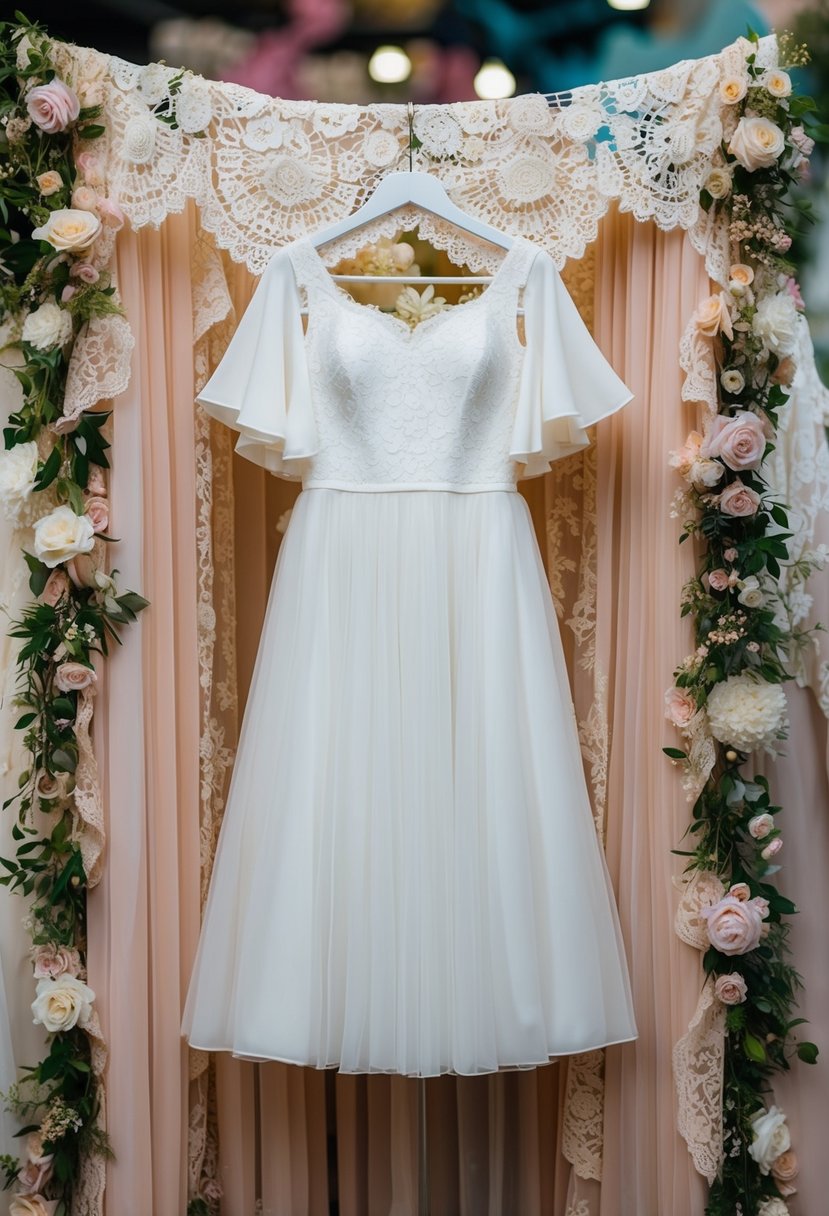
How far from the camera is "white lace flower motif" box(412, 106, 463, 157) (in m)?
2.10

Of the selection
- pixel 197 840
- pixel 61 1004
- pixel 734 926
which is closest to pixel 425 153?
pixel 197 840

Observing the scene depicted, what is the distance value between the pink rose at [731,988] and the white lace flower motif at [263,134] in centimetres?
158

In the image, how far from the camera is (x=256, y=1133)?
7.18 ft

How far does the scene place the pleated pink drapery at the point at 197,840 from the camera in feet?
6.42

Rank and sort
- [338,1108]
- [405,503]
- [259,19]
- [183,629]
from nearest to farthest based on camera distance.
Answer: [405,503], [183,629], [338,1108], [259,19]

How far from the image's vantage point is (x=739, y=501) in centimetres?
194

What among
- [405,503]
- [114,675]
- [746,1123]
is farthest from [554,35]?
[746,1123]

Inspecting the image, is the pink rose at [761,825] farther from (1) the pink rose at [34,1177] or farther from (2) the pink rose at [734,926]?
(1) the pink rose at [34,1177]

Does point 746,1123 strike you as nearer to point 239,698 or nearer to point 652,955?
point 652,955

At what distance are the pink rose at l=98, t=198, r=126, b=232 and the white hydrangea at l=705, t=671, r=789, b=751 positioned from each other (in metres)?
1.25

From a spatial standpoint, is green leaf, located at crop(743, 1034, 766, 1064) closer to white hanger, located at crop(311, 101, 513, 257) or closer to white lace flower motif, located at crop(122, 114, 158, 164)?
white hanger, located at crop(311, 101, 513, 257)

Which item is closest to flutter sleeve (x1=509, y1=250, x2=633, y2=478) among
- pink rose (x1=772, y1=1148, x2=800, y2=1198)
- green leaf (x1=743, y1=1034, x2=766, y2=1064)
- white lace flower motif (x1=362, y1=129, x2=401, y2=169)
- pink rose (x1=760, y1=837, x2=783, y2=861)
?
white lace flower motif (x1=362, y1=129, x2=401, y2=169)

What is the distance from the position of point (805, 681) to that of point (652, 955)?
0.54m

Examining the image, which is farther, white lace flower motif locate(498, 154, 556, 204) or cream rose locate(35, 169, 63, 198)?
white lace flower motif locate(498, 154, 556, 204)
